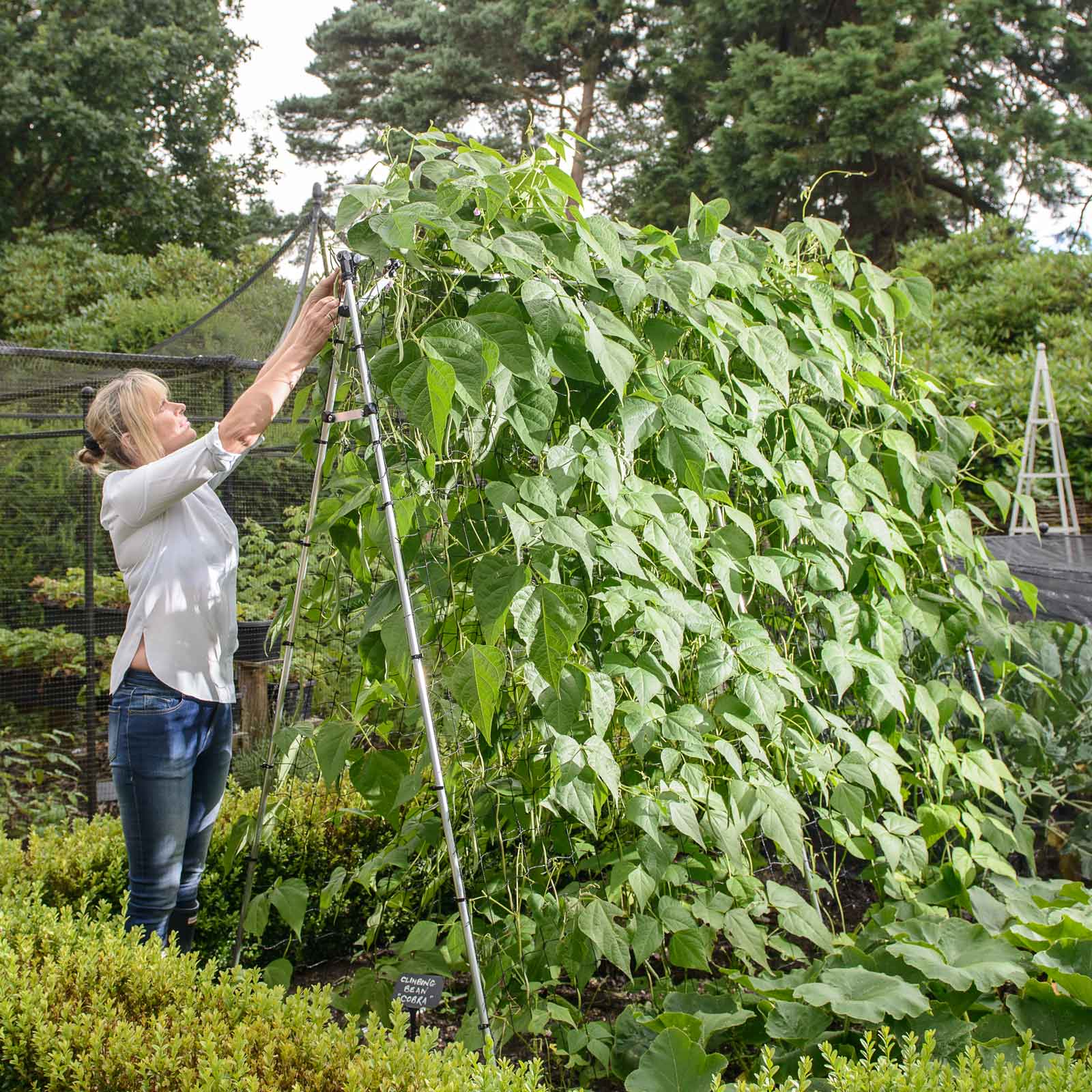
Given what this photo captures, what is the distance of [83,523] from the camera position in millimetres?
3930

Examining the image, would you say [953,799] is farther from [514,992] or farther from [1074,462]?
[1074,462]

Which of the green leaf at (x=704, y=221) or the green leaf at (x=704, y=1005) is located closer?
the green leaf at (x=704, y=1005)

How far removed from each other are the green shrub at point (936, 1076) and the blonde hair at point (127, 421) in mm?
1626

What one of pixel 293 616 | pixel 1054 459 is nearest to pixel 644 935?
pixel 293 616

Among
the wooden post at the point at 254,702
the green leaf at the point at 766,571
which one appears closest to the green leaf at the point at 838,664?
the green leaf at the point at 766,571

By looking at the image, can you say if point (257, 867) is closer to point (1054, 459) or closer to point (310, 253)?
point (310, 253)

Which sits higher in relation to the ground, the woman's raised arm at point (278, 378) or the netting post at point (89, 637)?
the woman's raised arm at point (278, 378)

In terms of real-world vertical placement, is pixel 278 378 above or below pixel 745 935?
above

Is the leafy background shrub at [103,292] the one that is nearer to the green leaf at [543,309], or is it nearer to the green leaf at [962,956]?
the green leaf at [543,309]

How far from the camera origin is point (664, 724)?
1.66m

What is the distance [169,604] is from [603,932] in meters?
1.05

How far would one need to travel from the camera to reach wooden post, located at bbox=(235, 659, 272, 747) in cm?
434

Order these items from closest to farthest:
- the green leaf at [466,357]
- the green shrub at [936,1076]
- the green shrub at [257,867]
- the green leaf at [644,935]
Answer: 1. the green shrub at [936,1076]
2. the green leaf at [466,357]
3. the green leaf at [644,935]
4. the green shrub at [257,867]

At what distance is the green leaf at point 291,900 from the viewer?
1839mm
